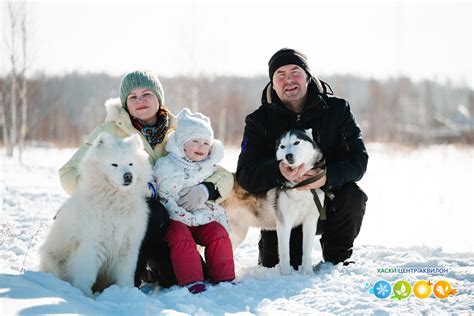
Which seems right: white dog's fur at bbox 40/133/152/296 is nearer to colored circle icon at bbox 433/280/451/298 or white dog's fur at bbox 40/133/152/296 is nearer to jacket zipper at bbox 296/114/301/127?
jacket zipper at bbox 296/114/301/127

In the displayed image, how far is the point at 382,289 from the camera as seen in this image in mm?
3240

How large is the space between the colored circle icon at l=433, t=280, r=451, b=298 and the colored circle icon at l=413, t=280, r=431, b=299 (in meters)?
0.05

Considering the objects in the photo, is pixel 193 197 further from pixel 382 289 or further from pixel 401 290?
pixel 401 290

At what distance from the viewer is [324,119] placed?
→ 418cm

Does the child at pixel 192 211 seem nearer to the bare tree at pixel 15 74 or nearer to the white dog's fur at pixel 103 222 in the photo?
the white dog's fur at pixel 103 222

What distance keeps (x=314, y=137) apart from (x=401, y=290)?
159 centimetres

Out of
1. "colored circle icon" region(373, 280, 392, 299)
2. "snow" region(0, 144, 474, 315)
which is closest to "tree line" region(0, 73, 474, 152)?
"snow" region(0, 144, 474, 315)

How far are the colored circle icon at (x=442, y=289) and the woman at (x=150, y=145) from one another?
184cm

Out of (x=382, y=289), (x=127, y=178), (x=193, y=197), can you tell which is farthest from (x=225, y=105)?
(x=382, y=289)

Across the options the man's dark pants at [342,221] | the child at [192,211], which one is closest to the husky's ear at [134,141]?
the child at [192,211]

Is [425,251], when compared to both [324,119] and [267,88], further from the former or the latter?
[267,88]

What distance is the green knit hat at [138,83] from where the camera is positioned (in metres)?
3.86

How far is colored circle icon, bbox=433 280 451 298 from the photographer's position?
3.09 meters

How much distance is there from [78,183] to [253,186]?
1.58 metres
